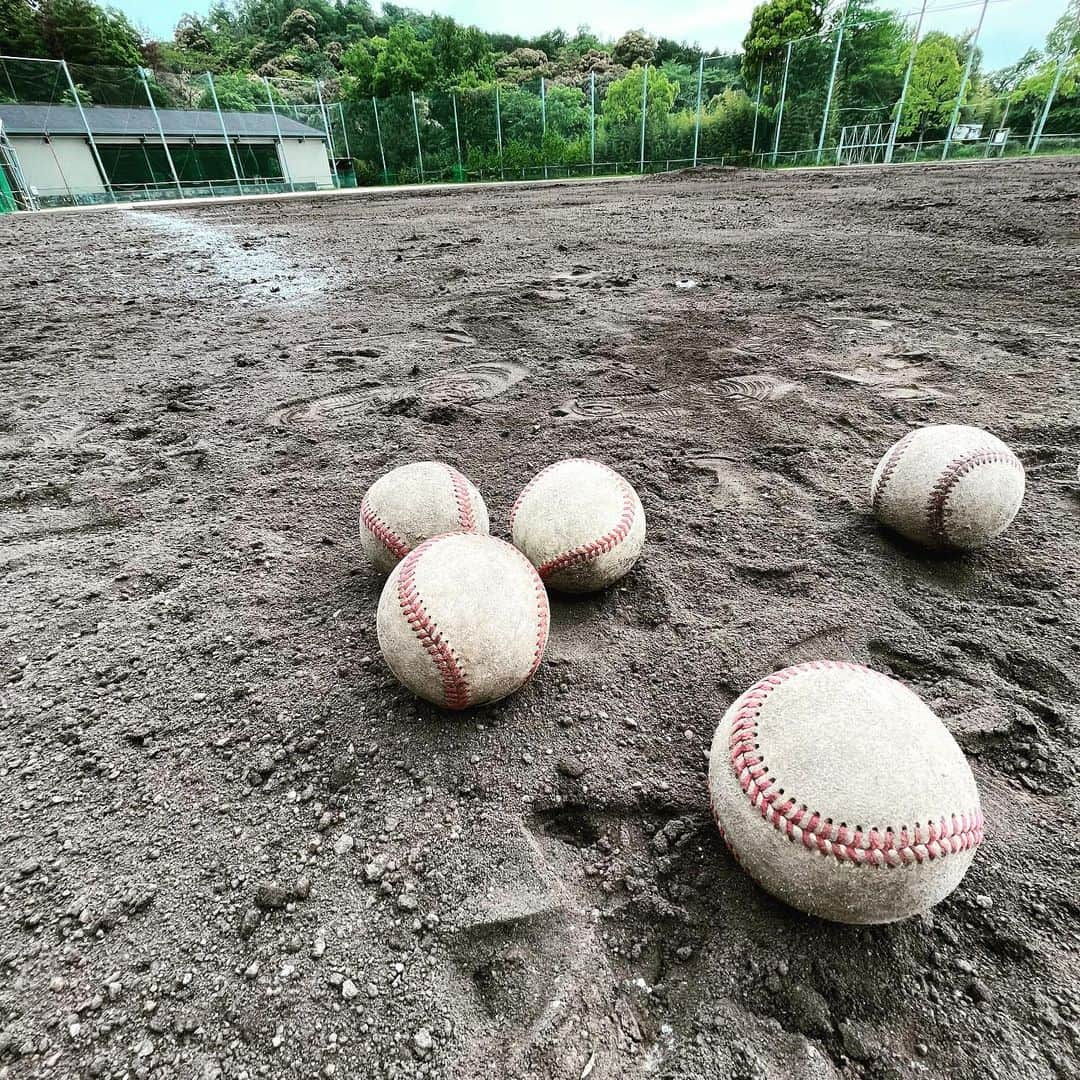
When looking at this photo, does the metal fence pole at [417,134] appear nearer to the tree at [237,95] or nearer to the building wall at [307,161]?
the building wall at [307,161]

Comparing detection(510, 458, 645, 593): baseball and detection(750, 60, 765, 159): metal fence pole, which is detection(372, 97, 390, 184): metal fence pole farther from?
detection(510, 458, 645, 593): baseball

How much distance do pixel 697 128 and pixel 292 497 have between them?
29.9m

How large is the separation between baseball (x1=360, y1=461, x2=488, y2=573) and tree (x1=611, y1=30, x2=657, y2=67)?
69269 mm

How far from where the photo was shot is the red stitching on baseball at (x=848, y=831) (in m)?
1.41

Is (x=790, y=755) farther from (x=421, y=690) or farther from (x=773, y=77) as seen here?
(x=773, y=77)

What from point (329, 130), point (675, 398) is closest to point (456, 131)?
point (329, 130)

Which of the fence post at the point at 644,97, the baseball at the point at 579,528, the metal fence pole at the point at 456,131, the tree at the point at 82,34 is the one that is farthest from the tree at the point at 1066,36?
the tree at the point at 82,34

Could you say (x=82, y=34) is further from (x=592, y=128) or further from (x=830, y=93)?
(x=830, y=93)

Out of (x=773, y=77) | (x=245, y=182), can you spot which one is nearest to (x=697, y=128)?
(x=773, y=77)

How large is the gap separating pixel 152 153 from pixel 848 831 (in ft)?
118

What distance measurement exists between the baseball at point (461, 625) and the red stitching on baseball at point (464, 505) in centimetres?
41

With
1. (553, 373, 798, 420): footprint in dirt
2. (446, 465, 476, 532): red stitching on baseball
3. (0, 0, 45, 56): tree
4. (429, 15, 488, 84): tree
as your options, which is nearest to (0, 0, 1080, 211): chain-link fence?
(429, 15, 488, 84): tree

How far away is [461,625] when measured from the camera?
2.00 m

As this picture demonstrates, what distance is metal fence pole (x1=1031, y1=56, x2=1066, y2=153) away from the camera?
2065cm
